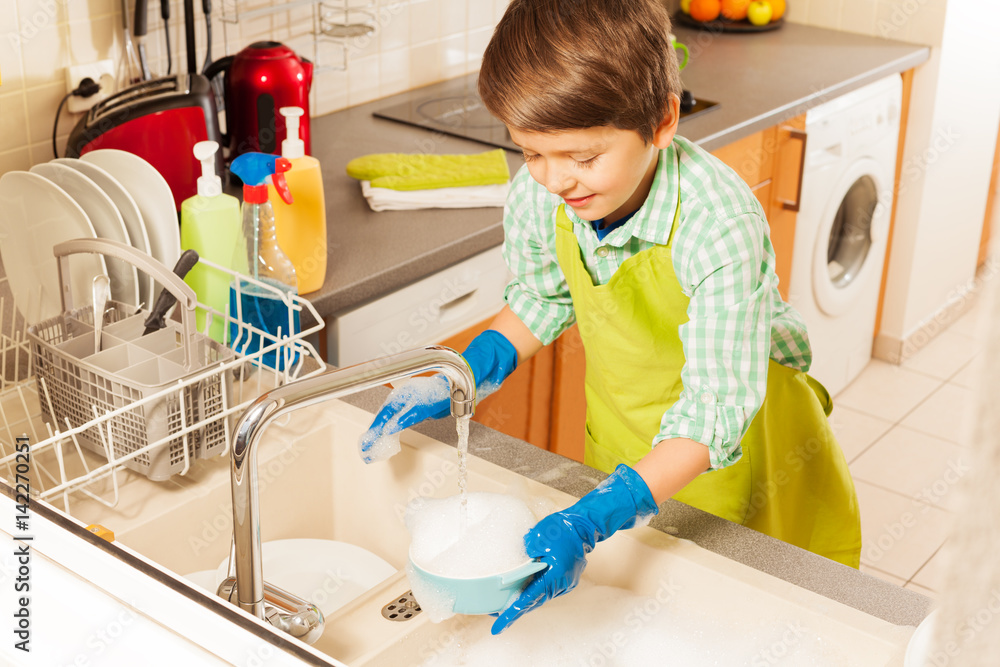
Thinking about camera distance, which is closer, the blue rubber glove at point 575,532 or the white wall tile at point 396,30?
the blue rubber glove at point 575,532

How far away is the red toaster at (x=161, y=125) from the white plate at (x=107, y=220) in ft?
0.64

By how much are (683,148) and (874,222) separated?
1966mm

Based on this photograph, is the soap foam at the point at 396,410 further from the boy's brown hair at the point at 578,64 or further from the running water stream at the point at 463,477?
the boy's brown hair at the point at 578,64

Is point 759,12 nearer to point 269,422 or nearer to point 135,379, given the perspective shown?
point 135,379

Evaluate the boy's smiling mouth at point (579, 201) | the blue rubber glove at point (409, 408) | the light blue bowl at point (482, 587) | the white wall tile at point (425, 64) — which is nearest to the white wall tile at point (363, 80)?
the white wall tile at point (425, 64)

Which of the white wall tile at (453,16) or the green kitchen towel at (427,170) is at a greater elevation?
the white wall tile at (453,16)

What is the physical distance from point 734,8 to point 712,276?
2.21 metres

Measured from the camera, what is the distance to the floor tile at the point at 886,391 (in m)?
2.93

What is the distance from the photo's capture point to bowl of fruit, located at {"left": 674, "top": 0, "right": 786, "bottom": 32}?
9.71 ft

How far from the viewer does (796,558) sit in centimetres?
93

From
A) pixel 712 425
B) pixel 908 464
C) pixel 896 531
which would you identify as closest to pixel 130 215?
pixel 712 425

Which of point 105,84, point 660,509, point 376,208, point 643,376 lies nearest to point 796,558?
point 660,509

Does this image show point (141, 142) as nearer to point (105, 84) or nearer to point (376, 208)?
point (105, 84)

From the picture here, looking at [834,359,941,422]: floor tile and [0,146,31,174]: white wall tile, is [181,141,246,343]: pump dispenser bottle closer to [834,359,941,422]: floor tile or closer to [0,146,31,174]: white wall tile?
[0,146,31,174]: white wall tile
